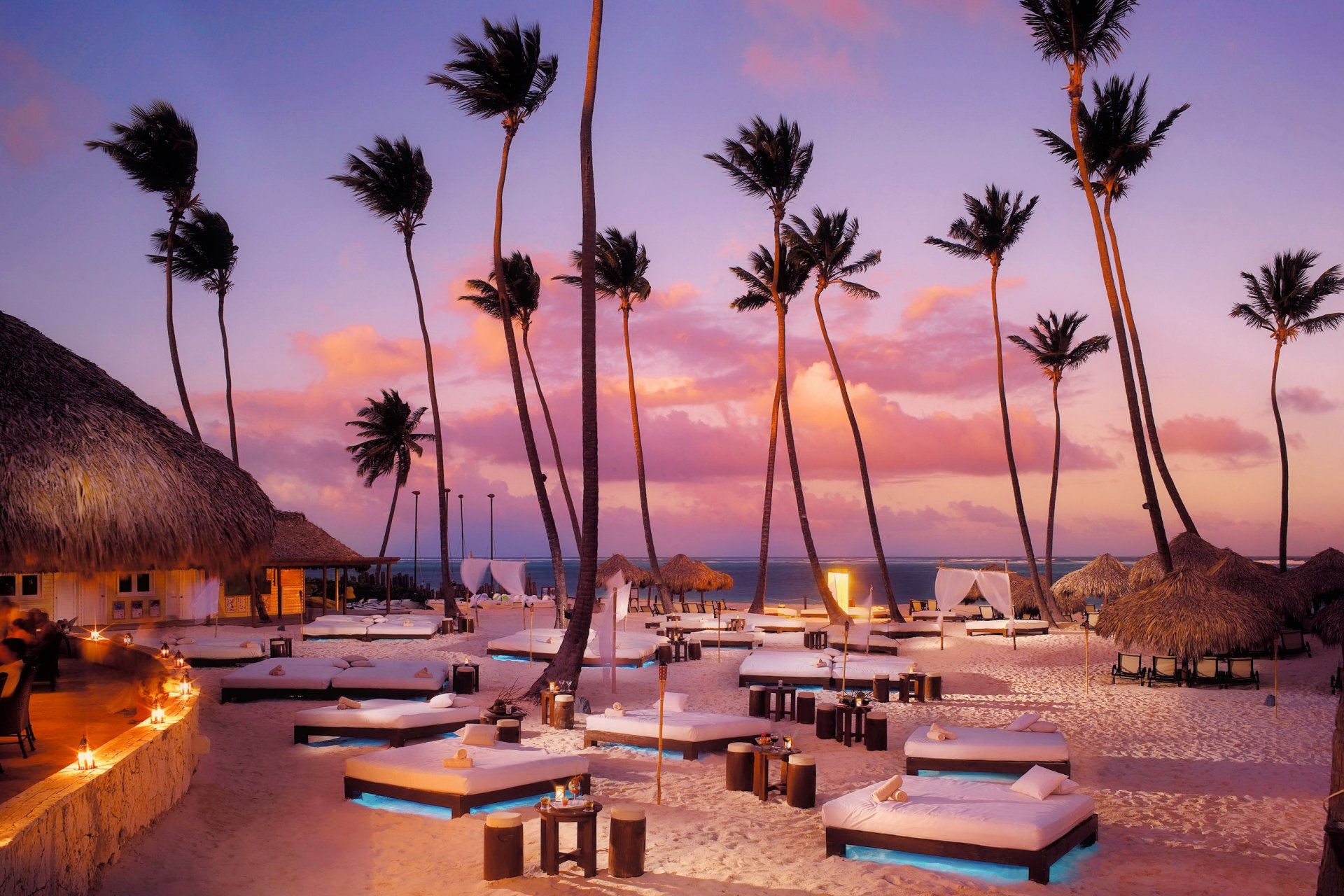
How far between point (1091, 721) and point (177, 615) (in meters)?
23.0

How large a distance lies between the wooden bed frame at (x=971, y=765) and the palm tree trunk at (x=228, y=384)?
2944 cm

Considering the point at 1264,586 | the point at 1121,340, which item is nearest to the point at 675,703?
the point at 1121,340

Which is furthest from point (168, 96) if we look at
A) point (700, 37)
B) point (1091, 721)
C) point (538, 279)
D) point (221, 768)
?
point (1091, 721)

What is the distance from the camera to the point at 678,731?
10406 millimetres

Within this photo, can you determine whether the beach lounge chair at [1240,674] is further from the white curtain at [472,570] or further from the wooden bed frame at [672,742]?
the white curtain at [472,570]

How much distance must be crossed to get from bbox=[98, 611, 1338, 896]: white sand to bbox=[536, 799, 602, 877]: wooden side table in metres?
0.11

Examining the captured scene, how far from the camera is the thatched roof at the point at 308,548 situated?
27.7 meters

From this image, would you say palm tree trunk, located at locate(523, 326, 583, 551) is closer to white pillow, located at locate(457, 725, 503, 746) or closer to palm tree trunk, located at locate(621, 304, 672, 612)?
palm tree trunk, located at locate(621, 304, 672, 612)

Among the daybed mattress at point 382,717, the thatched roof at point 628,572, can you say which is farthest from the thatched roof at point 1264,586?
the thatched roof at point 628,572

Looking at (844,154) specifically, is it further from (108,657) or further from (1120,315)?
(108,657)

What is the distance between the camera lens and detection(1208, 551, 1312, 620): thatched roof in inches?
821

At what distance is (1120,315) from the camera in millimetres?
19859

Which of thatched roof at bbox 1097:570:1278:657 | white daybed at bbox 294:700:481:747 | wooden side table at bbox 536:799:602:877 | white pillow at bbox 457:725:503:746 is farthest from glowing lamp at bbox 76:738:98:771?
thatched roof at bbox 1097:570:1278:657

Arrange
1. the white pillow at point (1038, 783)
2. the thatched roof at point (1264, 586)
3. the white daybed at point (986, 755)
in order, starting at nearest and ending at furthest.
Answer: the white pillow at point (1038, 783), the white daybed at point (986, 755), the thatched roof at point (1264, 586)
